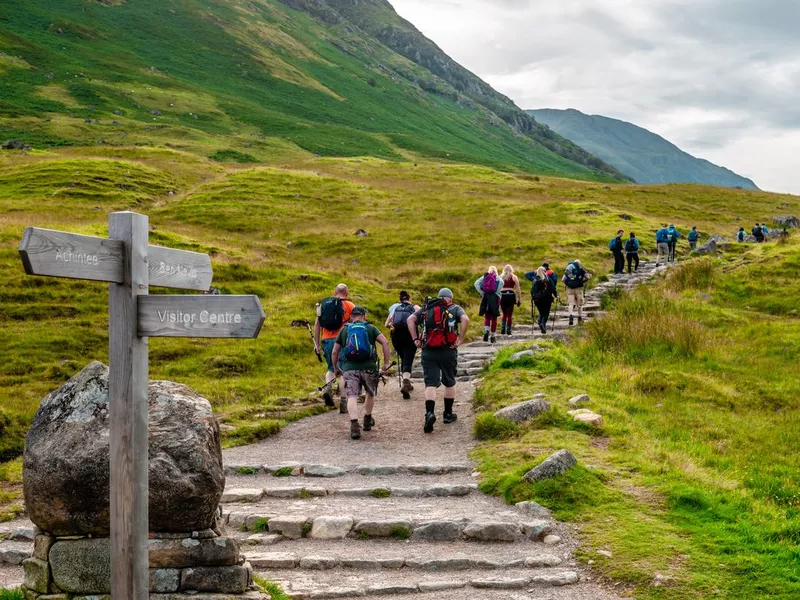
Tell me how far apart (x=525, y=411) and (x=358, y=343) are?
3.75 meters

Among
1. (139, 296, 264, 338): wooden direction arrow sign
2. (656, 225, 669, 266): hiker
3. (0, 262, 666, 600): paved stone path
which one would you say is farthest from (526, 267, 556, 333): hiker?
(139, 296, 264, 338): wooden direction arrow sign

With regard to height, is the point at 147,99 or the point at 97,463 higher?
the point at 147,99

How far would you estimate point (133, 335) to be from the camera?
5.96 m

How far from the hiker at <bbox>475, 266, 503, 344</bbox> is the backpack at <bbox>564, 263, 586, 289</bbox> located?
2871 mm

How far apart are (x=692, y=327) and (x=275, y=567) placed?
52.3 feet

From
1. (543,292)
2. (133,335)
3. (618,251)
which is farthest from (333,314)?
(618,251)

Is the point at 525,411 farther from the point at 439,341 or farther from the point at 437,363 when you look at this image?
the point at 439,341

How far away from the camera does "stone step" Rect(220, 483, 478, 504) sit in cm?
1208

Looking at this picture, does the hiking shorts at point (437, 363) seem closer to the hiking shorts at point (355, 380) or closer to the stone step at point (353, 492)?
the hiking shorts at point (355, 380)

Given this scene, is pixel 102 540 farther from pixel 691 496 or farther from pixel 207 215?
pixel 207 215

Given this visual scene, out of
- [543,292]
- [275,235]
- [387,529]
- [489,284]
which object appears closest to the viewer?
[387,529]

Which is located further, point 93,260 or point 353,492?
point 353,492

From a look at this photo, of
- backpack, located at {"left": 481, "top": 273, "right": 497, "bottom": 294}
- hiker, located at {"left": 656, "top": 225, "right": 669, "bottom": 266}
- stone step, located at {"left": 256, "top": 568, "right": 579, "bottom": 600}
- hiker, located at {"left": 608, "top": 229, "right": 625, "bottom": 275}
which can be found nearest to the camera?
stone step, located at {"left": 256, "top": 568, "right": 579, "bottom": 600}

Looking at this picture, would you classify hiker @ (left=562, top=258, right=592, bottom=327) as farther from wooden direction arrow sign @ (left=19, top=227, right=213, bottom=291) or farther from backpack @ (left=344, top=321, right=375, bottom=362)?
wooden direction arrow sign @ (left=19, top=227, right=213, bottom=291)
